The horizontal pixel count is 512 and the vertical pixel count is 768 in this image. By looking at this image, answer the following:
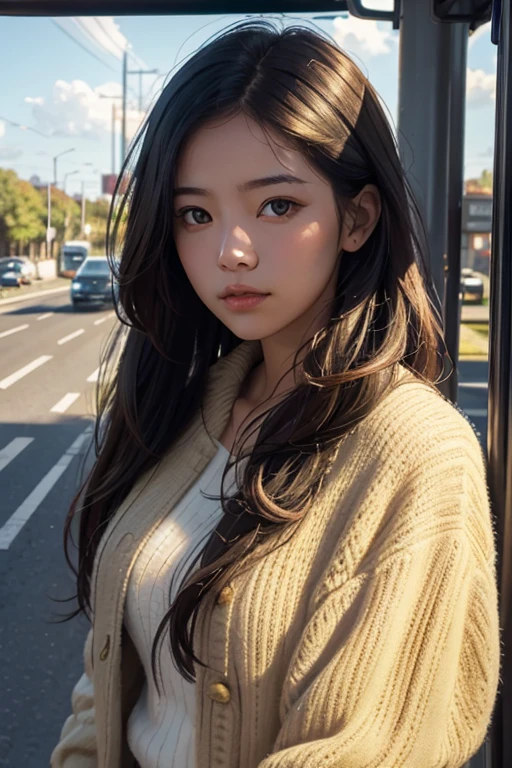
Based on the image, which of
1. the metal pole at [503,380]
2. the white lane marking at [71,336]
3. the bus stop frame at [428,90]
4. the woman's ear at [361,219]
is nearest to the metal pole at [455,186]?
the bus stop frame at [428,90]

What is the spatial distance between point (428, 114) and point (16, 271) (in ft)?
2.83

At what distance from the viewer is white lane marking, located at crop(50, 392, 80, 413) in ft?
5.87

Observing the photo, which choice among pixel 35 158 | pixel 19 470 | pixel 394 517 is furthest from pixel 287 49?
pixel 19 470

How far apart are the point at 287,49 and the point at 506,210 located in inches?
12.4

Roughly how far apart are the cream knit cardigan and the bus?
3.43 feet

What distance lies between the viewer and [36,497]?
172 cm

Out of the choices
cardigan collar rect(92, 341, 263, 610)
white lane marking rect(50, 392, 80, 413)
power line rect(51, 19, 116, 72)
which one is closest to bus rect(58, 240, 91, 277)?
white lane marking rect(50, 392, 80, 413)

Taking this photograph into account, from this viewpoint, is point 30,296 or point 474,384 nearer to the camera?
point 474,384

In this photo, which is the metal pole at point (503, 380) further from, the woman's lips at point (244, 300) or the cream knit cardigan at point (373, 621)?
the woman's lips at point (244, 300)

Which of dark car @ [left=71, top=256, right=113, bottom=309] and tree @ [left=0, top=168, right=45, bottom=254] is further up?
tree @ [left=0, top=168, right=45, bottom=254]

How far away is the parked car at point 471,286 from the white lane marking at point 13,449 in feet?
2.94

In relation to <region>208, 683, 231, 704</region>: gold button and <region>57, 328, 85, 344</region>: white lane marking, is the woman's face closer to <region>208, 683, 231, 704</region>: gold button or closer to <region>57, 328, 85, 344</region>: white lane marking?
<region>208, 683, 231, 704</region>: gold button

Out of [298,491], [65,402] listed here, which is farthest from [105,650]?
[65,402]

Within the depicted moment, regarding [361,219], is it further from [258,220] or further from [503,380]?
[503,380]
